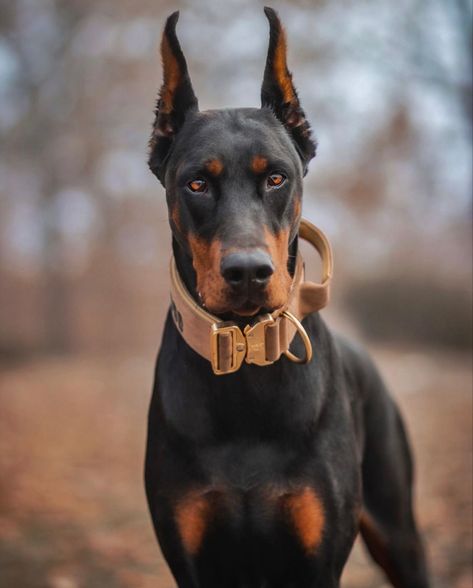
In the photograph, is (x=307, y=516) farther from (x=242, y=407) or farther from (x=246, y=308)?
(x=246, y=308)

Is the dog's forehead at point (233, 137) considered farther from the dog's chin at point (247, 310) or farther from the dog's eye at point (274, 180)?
the dog's chin at point (247, 310)

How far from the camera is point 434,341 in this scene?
1397 centimetres

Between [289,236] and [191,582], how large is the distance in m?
1.25

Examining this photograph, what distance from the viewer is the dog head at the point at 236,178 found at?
2.44m

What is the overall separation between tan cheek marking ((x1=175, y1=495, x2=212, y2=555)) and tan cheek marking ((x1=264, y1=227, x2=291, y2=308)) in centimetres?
74

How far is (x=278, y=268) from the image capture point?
8.25ft

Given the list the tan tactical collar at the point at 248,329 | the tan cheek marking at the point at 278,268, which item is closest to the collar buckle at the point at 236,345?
the tan tactical collar at the point at 248,329

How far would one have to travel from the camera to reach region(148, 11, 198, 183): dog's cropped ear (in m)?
2.91

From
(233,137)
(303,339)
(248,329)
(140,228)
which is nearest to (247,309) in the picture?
(248,329)

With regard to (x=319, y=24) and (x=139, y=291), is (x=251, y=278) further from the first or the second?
(x=139, y=291)

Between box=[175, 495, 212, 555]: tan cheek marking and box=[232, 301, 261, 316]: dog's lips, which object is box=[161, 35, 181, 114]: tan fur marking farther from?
box=[175, 495, 212, 555]: tan cheek marking

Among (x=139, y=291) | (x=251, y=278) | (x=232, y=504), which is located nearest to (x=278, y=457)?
(x=232, y=504)

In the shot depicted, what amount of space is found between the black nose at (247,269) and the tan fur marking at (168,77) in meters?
0.83

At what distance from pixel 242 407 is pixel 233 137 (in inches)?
36.9
